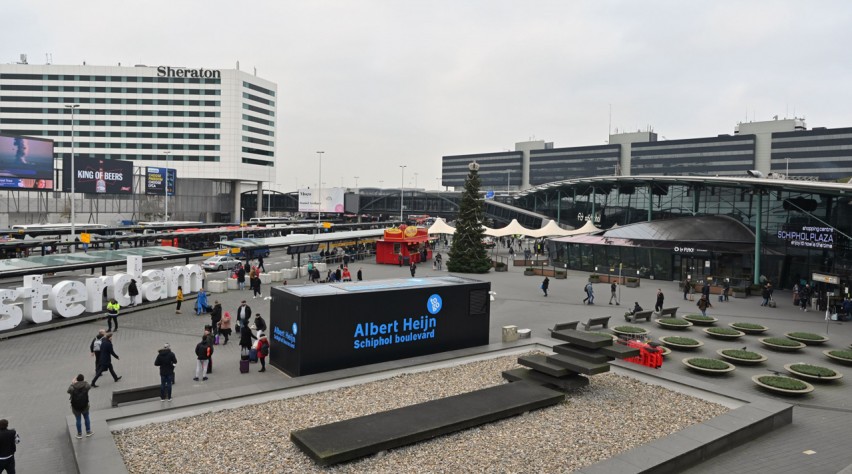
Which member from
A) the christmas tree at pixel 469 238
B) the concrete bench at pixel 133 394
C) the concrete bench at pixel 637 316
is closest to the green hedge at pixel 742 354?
the concrete bench at pixel 637 316

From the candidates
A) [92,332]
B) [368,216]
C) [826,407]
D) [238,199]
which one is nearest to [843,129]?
[368,216]

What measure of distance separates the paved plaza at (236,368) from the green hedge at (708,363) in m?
0.35

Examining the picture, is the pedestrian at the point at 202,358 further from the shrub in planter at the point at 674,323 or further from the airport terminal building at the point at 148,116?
the airport terminal building at the point at 148,116

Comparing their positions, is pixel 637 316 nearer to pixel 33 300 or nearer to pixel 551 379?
pixel 551 379

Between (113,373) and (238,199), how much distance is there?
90.2 metres

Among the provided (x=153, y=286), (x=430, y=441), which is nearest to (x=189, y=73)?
(x=153, y=286)

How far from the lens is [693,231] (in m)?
42.4

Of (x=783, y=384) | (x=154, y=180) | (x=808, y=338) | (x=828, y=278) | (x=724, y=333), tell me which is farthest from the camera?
(x=154, y=180)

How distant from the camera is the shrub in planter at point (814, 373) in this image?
52.9 ft

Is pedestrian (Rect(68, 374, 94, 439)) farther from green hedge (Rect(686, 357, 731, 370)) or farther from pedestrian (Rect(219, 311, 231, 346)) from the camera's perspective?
green hedge (Rect(686, 357, 731, 370))

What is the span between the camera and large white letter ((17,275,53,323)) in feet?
67.8

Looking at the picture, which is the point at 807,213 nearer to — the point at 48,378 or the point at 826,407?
the point at 826,407

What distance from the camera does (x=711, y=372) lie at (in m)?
16.8

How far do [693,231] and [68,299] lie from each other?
39701 millimetres
